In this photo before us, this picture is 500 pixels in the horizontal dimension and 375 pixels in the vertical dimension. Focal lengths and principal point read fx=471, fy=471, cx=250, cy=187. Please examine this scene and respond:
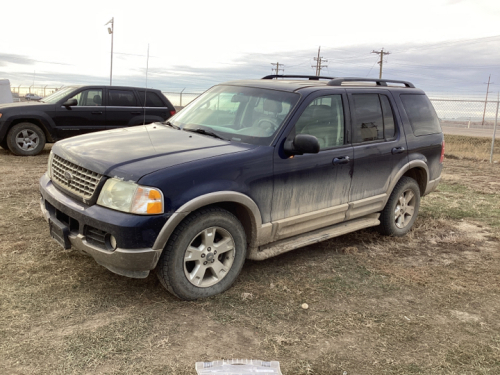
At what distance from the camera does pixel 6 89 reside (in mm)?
19578

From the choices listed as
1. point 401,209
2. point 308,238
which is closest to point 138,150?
point 308,238

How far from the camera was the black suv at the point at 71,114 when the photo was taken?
1078 centimetres

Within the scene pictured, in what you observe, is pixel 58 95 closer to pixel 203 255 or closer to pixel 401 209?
pixel 401 209

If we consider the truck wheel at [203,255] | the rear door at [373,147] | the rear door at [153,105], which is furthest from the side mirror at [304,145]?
the rear door at [153,105]

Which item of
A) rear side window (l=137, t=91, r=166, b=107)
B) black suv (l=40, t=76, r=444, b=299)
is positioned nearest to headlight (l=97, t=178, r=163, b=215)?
black suv (l=40, t=76, r=444, b=299)

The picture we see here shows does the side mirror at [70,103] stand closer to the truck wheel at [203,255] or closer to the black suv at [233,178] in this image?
the black suv at [233,178]

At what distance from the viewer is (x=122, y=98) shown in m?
11.9

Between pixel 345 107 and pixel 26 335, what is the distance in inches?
140

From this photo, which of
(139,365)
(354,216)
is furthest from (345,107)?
(139,365)

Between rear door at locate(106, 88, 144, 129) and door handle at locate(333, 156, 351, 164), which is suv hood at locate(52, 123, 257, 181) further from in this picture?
rear door at locate(106, 88, 144, 129)

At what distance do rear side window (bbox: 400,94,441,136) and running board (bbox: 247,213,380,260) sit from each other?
1249 millimetres

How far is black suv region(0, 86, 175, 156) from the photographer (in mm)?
10781

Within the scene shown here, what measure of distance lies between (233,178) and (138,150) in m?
0.83

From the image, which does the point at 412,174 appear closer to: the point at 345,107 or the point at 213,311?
the point at 345,107
